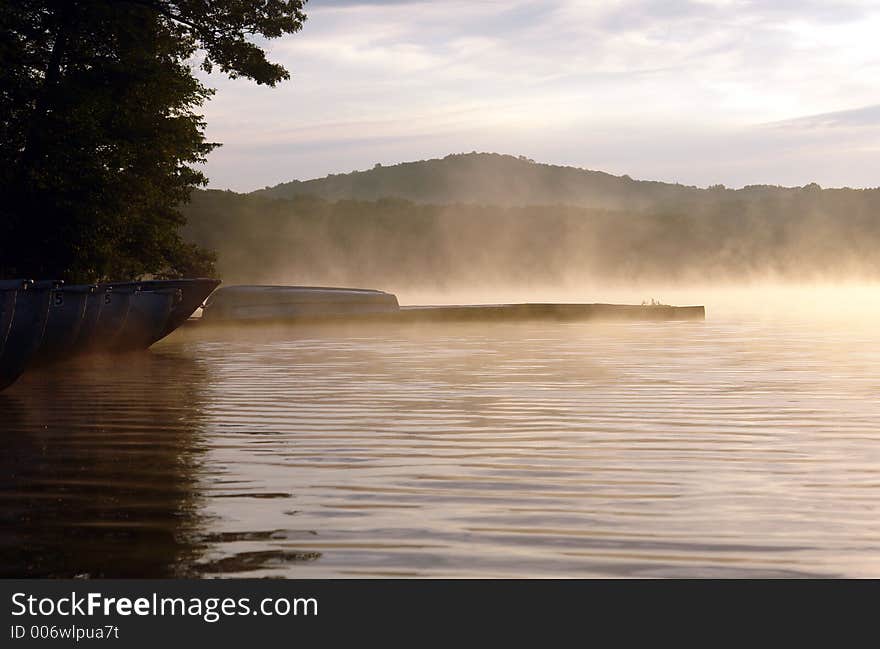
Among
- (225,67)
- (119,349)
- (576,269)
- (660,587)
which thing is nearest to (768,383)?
(660,587)

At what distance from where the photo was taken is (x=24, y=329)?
1409 cm

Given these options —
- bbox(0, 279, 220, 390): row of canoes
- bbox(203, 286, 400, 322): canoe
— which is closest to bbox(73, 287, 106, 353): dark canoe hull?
bbox(0, 279, 220, 390): row of canoes

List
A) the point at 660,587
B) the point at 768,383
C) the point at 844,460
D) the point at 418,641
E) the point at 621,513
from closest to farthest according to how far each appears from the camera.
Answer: the point at 418,641
the point at 660,587
the point at 621,513
the point at 844,460
the point at 768,383

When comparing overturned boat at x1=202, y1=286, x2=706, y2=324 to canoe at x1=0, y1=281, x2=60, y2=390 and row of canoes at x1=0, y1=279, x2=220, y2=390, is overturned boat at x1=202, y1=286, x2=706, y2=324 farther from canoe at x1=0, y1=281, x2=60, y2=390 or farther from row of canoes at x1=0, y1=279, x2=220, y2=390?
canoe at x1=0, y1=281, x2=60, y2=390

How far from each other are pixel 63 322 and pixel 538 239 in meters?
101

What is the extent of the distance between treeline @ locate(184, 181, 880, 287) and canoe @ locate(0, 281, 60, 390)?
79406 mm

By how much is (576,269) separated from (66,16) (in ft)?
282

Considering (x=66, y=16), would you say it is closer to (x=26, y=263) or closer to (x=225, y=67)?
(x=225, y=67)

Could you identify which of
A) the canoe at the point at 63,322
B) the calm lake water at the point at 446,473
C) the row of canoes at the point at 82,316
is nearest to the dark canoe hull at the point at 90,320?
the row of canoes at the point at 82,316

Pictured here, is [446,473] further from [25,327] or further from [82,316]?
[82,316]

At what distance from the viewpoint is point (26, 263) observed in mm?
24031

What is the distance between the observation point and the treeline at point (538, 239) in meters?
103

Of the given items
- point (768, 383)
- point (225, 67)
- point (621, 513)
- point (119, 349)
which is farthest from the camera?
point (225, 67)

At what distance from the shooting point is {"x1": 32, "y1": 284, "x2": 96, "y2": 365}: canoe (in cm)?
1795
